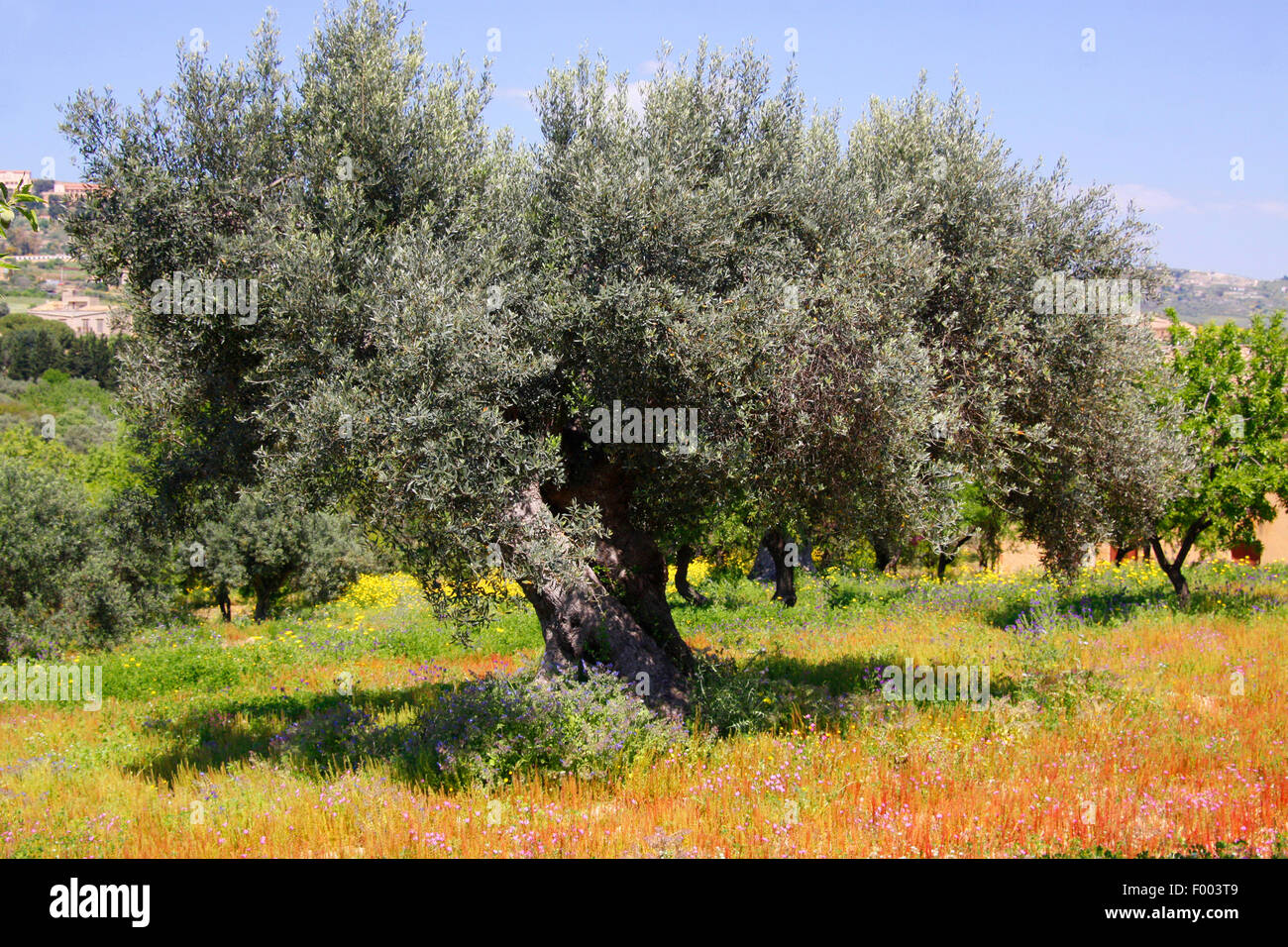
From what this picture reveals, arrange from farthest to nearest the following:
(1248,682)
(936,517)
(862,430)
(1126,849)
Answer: (1248,682)
(936,517)
(862,430)
(1126,849)

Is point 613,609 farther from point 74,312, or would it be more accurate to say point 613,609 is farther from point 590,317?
point 74,312

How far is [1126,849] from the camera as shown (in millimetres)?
7238

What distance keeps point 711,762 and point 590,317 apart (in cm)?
514

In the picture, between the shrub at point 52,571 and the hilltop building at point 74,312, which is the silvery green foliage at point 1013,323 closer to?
the shrub at point 52,571

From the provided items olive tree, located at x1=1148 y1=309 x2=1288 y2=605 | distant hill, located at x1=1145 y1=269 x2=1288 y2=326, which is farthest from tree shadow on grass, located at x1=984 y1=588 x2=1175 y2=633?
distant hill, located at x1=1145 y1=269 x2=1288 y2=326

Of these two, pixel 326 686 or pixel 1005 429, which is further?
pixel 326 686

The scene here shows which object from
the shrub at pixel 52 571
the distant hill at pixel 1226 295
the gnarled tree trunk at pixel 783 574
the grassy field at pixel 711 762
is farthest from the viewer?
the distant hill at pixel 1226 295

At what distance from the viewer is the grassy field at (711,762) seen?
7.62 metres

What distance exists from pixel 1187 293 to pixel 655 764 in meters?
144

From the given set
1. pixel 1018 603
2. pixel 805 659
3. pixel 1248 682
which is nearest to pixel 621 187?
pixel 805 659

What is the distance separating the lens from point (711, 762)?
30.9 feet

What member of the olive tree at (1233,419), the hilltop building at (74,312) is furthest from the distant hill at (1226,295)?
the hilltop building at (74,312)

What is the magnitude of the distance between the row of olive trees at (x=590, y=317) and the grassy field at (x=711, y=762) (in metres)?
1.68

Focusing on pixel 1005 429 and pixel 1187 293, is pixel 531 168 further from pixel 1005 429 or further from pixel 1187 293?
pixel 1187 293
